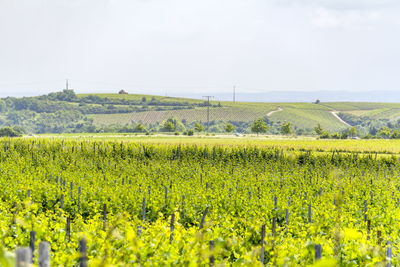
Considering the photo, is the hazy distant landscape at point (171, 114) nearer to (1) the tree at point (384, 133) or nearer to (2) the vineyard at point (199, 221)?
(1) the tree at point (384, 133)

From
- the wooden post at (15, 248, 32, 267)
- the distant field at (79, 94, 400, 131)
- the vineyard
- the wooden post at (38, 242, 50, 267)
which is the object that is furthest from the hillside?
the wooden post at (15, 248, 32, 267)

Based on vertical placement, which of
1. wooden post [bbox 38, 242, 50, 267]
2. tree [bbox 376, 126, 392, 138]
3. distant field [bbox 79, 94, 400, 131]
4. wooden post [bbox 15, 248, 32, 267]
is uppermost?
wooden post [bbox 15, 248, 32, 267]

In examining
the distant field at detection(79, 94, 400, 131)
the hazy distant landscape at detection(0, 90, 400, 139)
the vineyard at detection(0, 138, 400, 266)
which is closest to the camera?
the vineyard at detection(0, 138, 400, 266)

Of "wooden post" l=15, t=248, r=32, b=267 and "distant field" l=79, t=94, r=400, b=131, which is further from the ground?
"wooden post" l=15, t=248, r=32, b=267

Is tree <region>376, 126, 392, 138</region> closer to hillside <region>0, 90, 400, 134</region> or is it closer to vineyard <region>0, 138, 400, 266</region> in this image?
hillside <region>0, 90, 400, 134</region>

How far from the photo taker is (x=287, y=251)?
633cm

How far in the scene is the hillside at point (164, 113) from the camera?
150 m

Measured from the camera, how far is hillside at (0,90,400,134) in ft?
492

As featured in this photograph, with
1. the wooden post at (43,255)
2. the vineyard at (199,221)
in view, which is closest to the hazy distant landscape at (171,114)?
the vineyard at (199,221)

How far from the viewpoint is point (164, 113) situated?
159 metres

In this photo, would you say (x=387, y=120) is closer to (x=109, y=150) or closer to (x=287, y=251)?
(x=109, y=150)

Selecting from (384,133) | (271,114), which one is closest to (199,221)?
(384,133)

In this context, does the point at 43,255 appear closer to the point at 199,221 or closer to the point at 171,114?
the point at 199,221

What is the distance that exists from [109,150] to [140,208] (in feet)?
67.1
